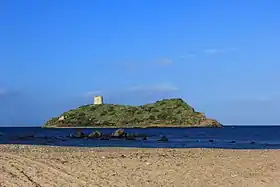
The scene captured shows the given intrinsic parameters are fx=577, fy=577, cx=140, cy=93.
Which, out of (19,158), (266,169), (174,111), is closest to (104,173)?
(19,158)

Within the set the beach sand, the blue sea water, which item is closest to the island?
the blue sea water

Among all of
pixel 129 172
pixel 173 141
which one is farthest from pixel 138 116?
pixel 129 172

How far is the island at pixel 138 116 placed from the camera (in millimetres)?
182000

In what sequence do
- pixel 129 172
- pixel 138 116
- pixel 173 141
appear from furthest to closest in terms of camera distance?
pixel 138 116
pixel 173 141
pixel 129 172

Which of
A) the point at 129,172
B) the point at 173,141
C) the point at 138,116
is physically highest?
the point at 138,116

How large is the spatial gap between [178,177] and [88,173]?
337 cm

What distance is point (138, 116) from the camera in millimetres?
189500

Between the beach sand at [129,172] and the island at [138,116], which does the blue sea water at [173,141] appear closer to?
the beach sand at [129,172]

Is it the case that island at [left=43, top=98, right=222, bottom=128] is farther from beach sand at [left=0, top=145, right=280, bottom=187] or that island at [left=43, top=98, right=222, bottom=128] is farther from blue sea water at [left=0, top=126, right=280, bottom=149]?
beach sand at [left=0, top=145, right=280, bottom=187]

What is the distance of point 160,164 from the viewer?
24156 mm

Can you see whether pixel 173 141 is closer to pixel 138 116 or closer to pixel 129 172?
pixel 129 172

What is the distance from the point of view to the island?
18200cm

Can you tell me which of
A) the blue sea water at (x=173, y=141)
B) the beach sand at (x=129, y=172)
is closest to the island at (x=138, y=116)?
the blue sea water at (x=173, y=141)

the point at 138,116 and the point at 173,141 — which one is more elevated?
the point at 138,116
